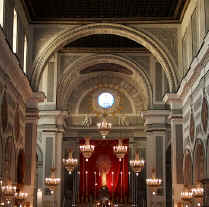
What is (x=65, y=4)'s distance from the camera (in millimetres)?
25938

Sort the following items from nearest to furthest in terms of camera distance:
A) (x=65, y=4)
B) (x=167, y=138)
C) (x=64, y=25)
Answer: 1. (x=65, y=4)
2. (x=64, y=25)
3. (x=167, y=138)

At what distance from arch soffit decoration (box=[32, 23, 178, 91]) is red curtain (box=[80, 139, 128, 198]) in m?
13.2

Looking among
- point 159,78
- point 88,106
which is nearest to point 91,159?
point 88,106

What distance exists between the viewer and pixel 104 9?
26578 mm

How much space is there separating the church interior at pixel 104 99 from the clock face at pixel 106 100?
7 cm

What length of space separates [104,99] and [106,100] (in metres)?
0.17

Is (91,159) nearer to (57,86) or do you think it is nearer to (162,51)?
(57,86)

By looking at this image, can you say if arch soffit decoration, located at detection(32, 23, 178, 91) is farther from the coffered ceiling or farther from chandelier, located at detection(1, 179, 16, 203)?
chandelier, located at detection(1, 179, 16, 203)

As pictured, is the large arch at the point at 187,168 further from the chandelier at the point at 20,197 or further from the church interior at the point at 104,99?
the chandelier at the point at 20,197

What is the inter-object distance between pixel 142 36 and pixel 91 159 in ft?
50.4

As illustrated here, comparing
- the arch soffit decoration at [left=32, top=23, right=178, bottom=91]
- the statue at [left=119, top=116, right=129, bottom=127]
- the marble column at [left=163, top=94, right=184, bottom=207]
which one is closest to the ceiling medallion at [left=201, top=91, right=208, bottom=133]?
the marble column at [left=163, top=94, right=184, bottom=207]

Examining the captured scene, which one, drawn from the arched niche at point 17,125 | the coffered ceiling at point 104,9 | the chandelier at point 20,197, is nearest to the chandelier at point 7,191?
the chandelier at point 20,197

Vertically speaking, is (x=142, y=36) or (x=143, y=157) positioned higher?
(x=142, y=36)

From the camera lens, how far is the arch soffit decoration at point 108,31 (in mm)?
27219
